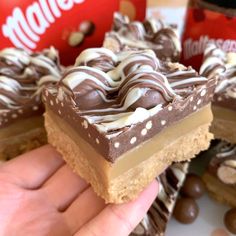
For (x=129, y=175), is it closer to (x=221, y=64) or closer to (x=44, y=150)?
(x=44, y=150)

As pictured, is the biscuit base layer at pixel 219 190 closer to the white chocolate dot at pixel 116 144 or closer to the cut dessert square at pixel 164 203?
the cut dessert square at pixel 164 203

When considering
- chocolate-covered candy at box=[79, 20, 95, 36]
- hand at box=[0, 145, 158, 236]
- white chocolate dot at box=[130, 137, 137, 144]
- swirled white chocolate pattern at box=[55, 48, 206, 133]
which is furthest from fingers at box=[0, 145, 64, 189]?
chocolate-covered candy at box=[79, 20, 95, 36]

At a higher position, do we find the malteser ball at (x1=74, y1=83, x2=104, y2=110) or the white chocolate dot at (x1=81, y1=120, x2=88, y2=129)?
the malteser ball at (x1=74, y1=83, x2=104, y2=110)

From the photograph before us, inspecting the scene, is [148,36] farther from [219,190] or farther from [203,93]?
[219,190]

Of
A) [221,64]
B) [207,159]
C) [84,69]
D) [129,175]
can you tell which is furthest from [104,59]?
[207,159]

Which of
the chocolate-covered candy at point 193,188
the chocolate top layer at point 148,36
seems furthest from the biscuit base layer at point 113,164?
the chocolate top layer at point 148,36

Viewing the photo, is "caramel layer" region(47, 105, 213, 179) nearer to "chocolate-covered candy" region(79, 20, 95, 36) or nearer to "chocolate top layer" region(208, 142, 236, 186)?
"chocolate top layer" region(208, 142, 236, 186)

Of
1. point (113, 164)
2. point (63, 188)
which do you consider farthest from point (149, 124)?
point (63, 188)
